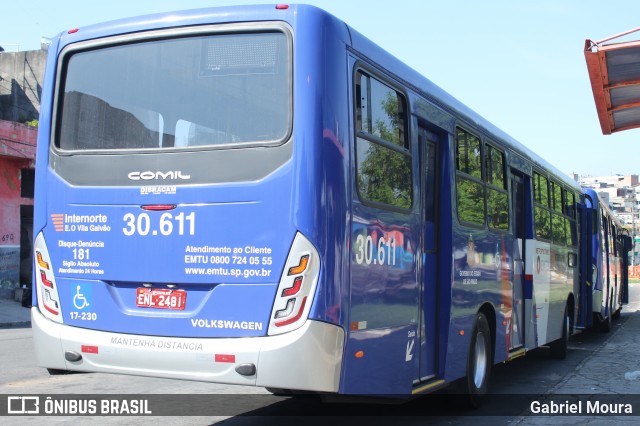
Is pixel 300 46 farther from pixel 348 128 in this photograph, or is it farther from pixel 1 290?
pixel 1 290

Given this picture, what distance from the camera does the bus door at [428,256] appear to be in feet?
23.0

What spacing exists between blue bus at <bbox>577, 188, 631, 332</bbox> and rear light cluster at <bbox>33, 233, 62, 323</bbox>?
37.6 ft

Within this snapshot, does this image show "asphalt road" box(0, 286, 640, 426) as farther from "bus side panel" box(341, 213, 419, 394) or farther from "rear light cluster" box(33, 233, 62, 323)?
"rear light cluster" box(33, 233, 62, 323)

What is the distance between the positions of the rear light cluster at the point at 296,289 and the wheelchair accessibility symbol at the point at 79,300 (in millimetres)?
1593

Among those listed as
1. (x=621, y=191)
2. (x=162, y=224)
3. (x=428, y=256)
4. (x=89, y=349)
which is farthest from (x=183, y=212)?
(x=621, y=191)

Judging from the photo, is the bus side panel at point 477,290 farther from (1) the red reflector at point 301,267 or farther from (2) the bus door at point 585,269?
(2) the bus door at point 585,269

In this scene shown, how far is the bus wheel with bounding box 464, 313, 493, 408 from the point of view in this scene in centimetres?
811

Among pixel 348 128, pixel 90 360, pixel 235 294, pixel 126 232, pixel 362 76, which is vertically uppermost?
pixel 362 76

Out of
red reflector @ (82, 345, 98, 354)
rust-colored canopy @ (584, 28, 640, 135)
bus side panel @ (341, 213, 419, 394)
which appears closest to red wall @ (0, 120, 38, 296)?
rust-colored canopy @ (584, 28, 640, 135)

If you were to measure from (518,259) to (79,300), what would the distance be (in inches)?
249

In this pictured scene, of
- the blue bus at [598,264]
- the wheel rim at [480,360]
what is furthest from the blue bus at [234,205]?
the blue bus at [598,264]

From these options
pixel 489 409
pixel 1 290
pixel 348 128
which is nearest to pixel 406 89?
pixel 348 128

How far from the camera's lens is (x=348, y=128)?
223 inches

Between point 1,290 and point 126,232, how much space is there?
2090 centimetres
